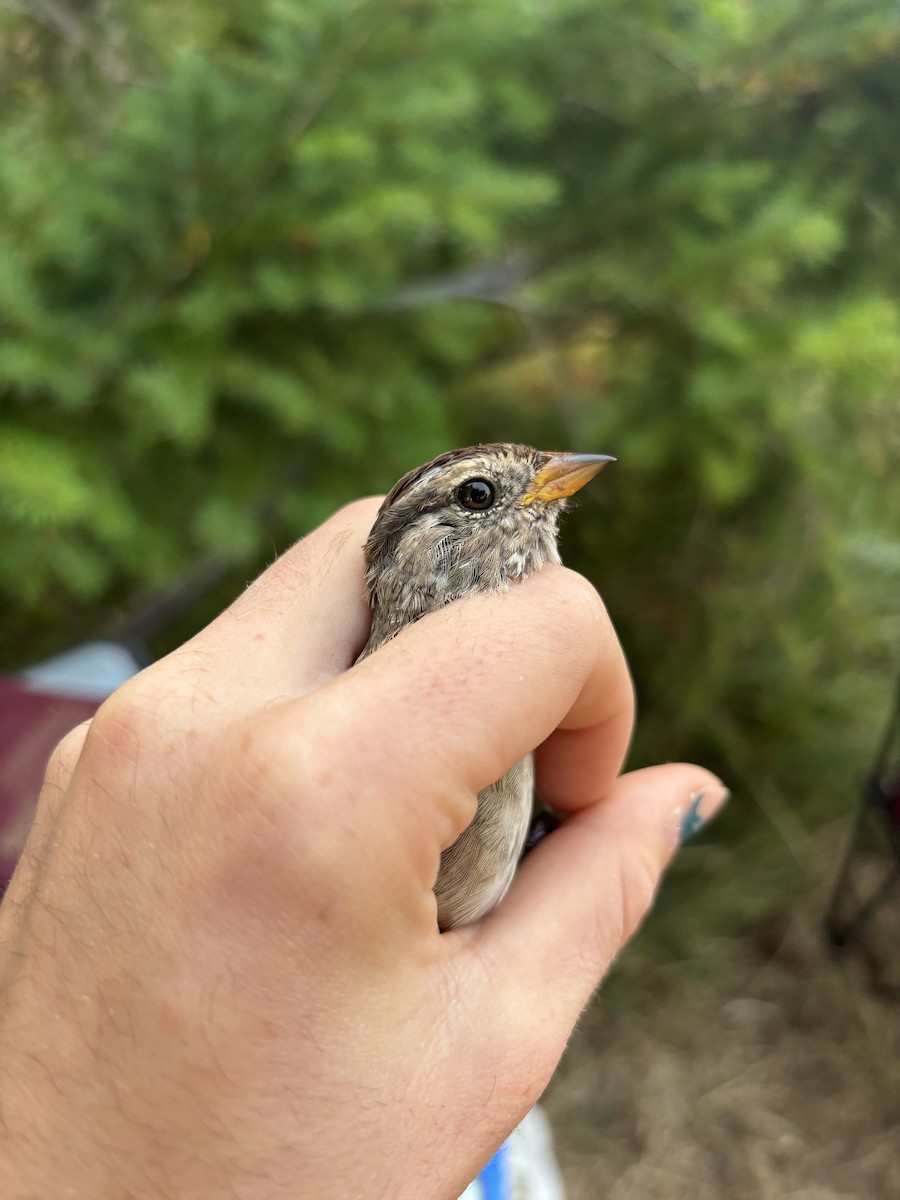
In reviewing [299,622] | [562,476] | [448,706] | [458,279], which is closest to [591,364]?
[458,279]

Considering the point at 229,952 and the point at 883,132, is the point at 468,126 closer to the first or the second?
the point at 883,132

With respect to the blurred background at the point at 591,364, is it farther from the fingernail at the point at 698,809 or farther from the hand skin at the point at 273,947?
the fingernail at the point at 698,809

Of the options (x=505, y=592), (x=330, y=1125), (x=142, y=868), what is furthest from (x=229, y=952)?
(x=505, y=592)

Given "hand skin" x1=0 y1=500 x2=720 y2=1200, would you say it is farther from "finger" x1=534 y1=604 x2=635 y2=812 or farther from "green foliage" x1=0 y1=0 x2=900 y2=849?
"green foliage" x1=0 y1=0 x2=900 y2=849

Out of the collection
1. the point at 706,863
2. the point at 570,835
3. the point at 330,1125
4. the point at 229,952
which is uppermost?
the point at 229,952

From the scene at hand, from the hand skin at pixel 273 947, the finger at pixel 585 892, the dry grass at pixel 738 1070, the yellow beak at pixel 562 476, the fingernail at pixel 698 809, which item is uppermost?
the yellow beak at pixel 562 476

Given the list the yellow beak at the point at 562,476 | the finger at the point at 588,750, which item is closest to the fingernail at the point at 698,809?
the finger at the point at 588,750
